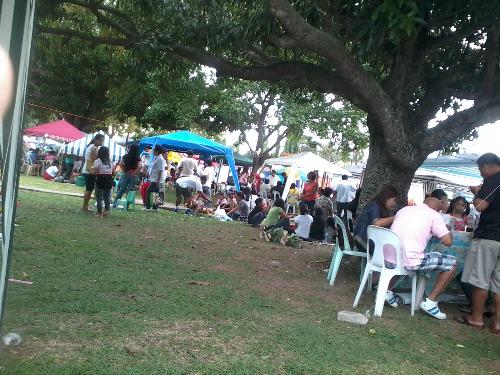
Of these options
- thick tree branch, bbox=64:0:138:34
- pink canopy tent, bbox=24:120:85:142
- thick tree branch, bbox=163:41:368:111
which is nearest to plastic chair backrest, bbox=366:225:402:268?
thick tree branch, bbox=163:41:368:111

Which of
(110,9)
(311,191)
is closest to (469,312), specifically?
(110,9)

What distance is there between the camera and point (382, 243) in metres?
5.37

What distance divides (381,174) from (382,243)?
2.05 meters

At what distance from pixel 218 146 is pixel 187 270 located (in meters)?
10.8

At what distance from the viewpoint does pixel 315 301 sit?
18.2 feet

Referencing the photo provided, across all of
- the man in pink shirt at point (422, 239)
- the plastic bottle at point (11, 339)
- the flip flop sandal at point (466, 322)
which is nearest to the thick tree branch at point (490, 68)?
the man in pink shirt at point (422, 239)

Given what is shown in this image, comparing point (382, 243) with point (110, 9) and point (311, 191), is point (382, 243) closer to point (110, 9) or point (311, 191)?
point (110, 9)

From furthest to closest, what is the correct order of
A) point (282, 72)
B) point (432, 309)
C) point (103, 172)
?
point (103, 172) → point (282, 72) → point (432, 309)

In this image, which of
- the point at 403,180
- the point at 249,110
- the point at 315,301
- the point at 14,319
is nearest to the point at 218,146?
the point at 249,110

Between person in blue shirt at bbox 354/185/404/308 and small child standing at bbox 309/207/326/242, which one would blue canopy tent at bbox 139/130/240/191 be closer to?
small child standing at bbox 309/207/326/242

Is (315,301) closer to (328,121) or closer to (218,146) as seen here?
(218,146)

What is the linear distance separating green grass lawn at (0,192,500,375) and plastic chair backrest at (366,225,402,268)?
61 centimetres

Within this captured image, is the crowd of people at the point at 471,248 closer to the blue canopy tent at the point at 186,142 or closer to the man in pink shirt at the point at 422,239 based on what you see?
the man in pink shirt at the point at 422,239

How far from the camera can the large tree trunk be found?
7.05m
